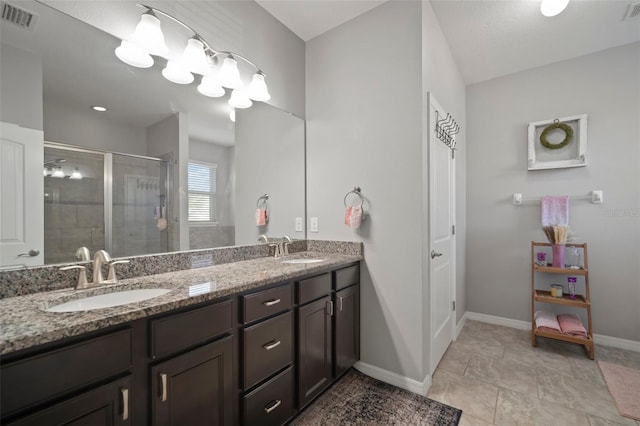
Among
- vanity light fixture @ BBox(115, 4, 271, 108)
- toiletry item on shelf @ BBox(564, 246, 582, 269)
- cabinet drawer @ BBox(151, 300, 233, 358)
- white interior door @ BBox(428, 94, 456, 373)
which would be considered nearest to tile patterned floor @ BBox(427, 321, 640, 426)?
white interior door @ BBox(428, 94, 456, 373)

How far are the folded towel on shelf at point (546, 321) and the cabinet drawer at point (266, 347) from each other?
239cm

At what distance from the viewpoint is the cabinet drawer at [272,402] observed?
52.4 inches

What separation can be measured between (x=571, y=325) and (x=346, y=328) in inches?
82.7

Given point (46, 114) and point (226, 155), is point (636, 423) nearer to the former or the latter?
point (226, 155)

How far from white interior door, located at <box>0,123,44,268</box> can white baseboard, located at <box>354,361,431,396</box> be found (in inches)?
81.6

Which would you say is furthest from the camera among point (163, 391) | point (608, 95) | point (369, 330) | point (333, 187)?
point (608, 95)

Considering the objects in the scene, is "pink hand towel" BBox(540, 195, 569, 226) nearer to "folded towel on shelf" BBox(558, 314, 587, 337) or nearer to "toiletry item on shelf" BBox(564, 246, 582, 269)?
"toiletry item on shelf" BBox(564, 246, 582, 269)

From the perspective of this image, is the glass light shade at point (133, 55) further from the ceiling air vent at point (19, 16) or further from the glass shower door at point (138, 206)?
the glass shower door at point (138, 206)

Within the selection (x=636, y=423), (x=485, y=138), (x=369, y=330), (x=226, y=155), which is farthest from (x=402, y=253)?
(x=485, y=138)

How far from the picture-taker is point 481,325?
314 centimetres

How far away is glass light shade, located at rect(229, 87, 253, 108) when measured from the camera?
199cm

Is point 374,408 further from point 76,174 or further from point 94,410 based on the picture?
point 76,174

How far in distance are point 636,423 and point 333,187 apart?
7.80ft

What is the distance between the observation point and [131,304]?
38.9 inches
